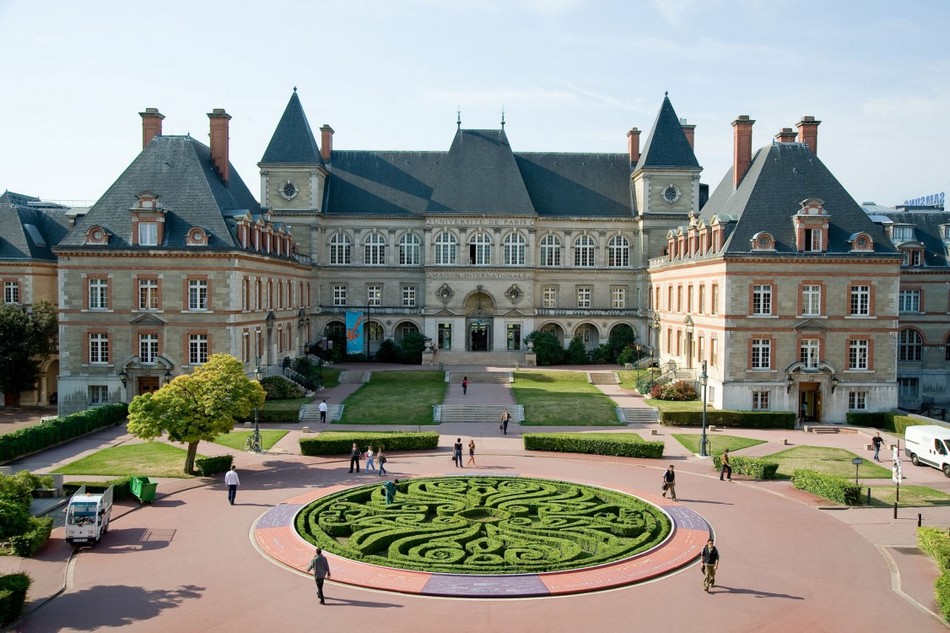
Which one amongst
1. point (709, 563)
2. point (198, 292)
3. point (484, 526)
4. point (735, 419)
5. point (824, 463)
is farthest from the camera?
point (198, 292)

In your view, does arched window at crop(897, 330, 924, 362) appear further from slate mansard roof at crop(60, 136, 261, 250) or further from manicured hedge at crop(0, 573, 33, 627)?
manicured hedge at crop(0, 573, 33, 627)

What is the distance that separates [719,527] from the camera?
28.0 meters

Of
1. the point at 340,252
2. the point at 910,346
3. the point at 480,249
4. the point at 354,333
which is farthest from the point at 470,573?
the point at 340,252

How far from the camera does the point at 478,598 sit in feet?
69.3

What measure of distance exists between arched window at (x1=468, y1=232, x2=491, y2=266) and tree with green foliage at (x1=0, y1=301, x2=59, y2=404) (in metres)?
35.6

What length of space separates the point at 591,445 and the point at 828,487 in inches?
482

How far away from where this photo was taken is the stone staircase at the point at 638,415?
4944 cm

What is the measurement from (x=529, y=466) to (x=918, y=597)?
61.0ft

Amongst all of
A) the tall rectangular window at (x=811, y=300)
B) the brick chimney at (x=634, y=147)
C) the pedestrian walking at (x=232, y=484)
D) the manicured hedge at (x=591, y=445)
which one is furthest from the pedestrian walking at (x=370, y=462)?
the brick chimney at (x=634, y=147)

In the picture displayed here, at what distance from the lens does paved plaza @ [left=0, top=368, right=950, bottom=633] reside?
1978 cm

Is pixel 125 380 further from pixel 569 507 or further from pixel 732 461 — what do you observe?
pixel 732 461

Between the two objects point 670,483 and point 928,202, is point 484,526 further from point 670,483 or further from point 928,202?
point 928,202

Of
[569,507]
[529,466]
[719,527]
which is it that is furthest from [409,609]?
[529,466]

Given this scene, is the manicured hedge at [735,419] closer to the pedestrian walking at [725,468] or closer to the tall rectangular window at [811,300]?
the tall rectangular window at [811,300]
